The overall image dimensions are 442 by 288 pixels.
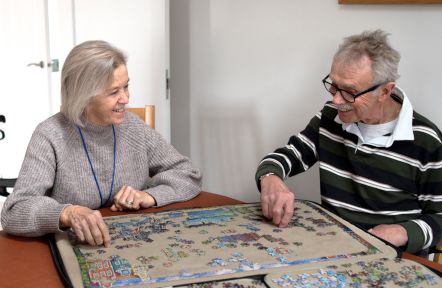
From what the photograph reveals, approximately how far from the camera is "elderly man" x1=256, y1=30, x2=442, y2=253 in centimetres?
167

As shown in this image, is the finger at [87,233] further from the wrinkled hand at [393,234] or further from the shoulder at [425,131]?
the shoulder at [425,131]

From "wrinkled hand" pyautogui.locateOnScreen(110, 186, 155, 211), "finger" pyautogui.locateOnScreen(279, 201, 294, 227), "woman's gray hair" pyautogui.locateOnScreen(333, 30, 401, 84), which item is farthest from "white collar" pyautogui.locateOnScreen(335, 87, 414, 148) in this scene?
"wrinkled hand" pyautogui.locateOnScreen(110, 186, 155, 211)

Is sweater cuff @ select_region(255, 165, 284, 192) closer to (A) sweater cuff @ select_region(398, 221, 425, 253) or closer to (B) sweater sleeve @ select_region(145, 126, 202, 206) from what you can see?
(B) sweater sleeve @ select_region(145, 126, 202, 206)

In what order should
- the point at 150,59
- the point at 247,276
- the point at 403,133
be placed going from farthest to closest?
the point at 150,59
the point at 403,133
the point at 247,276

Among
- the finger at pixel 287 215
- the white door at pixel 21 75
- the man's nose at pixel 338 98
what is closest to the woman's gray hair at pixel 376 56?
the man's nose at pixel 338 98

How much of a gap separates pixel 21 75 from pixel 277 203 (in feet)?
9.83

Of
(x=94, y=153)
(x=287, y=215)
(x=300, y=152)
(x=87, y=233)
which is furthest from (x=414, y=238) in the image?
(x=94, y=153)

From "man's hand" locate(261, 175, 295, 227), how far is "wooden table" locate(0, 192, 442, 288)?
1.16ft

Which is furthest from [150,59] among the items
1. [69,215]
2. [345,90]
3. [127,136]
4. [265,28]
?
[69,215]

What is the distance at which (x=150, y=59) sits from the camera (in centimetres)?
276

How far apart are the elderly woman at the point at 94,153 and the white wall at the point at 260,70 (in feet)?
3.72

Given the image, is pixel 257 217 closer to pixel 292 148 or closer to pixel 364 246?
pixel 364 246

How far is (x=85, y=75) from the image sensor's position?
5.41ft

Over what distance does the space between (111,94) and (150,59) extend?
3.63 ft
